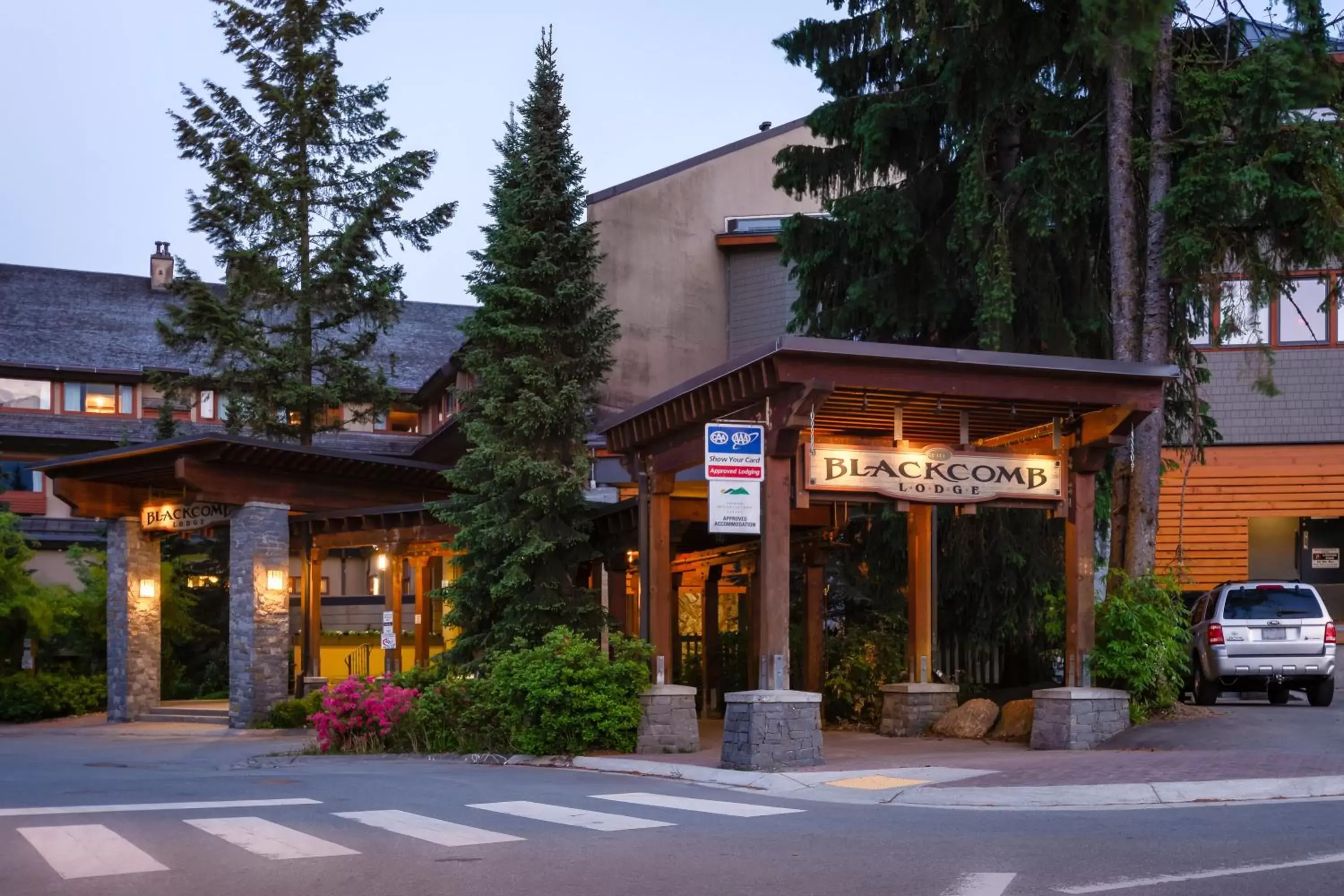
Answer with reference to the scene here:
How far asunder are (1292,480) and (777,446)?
19334 mm

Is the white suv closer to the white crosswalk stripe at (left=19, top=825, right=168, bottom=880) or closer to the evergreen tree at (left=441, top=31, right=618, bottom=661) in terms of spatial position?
the evergreen tree at (left=441, top=31, right=618, bottom=661)

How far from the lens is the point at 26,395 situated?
1986 inches

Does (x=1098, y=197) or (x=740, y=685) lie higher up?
(x=1098, y=197)

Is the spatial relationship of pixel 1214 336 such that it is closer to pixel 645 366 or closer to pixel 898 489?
pixel 898 489

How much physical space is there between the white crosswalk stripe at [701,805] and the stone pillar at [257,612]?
1645cm

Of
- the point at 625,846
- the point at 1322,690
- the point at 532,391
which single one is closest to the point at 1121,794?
the point at 625,846

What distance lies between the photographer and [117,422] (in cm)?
5062

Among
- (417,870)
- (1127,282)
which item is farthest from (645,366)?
(417,870)

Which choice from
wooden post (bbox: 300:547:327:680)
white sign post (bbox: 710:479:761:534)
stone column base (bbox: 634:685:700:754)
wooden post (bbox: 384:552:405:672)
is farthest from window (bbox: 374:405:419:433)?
white sign post (bbox: 710:479:761:534)

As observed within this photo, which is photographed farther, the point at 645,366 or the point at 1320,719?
the point at 645,366

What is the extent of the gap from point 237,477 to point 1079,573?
1712 centimetres

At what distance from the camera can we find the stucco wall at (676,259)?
3616 centimetres

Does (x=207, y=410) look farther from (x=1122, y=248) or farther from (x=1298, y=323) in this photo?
(x=1122, y=248)

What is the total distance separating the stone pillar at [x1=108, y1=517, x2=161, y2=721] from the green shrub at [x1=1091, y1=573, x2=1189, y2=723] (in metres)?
21.6
